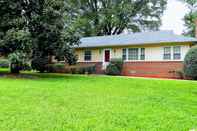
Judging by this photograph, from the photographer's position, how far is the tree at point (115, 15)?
1762 inches

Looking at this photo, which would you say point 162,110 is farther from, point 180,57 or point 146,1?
point 146,1

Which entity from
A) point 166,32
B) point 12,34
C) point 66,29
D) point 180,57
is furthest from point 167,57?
point 12,34

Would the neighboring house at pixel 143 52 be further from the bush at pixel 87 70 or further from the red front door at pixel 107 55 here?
the bush at pixel 87 70

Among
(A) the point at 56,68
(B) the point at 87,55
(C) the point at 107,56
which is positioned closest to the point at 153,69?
(C) the point at 107,56

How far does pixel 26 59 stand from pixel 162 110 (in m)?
13.4

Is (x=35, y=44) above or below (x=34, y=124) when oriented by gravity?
above

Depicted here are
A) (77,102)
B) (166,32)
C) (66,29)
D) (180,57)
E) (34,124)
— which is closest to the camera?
(34,124)

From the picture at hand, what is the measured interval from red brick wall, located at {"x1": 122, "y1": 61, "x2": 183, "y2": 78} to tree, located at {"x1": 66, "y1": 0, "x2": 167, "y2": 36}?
17.1 metres

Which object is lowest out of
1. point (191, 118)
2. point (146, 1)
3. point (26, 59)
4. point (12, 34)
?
point (191, 118)

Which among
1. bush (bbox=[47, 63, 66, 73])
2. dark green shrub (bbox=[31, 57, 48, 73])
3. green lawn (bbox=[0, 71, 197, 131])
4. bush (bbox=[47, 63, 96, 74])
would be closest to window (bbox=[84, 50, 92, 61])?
bush (bbox=[47, 63, 96, 74])

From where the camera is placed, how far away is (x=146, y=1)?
157 ft

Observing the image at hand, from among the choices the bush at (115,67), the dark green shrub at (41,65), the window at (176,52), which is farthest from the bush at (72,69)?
the window at (176,52)

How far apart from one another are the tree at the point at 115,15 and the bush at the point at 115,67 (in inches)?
665

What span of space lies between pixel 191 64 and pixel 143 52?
6.02 meters
